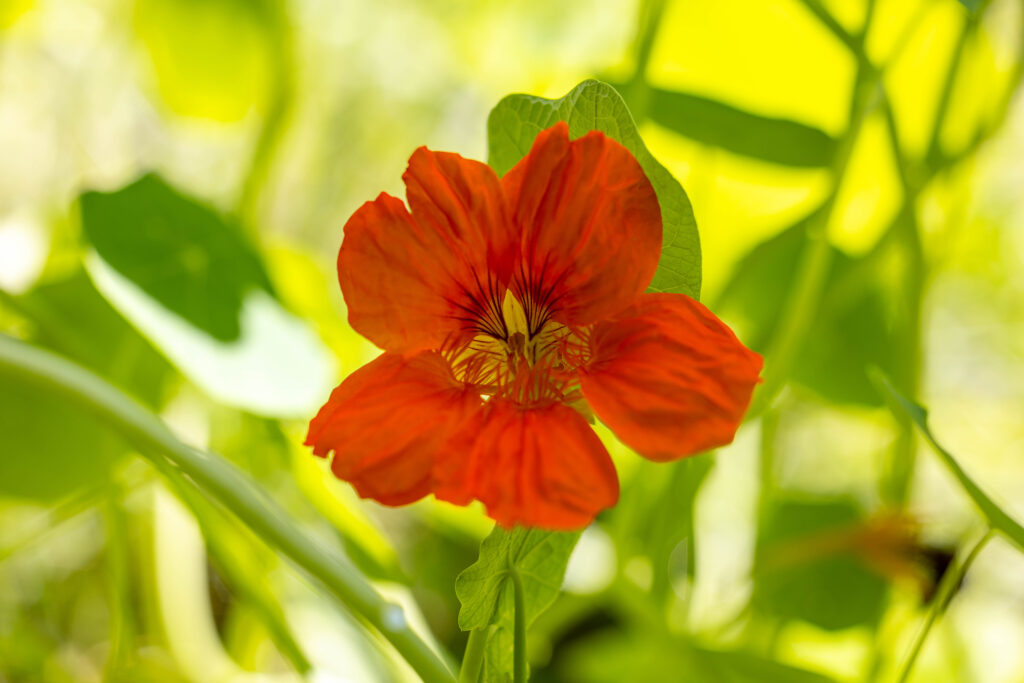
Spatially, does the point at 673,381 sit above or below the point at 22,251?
above

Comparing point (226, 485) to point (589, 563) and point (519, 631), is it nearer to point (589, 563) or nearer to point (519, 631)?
point (519, 631)

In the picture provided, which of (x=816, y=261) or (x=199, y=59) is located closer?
(x=816, y=261)

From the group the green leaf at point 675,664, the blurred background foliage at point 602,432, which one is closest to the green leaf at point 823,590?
the blurred background foliage at point 602,432

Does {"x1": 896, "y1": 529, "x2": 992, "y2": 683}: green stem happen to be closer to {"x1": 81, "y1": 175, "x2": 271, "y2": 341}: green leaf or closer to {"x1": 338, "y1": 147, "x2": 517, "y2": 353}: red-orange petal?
{"x1": 338, "y1": 147, "x2": 517, "y2": 353}: red-orange petal

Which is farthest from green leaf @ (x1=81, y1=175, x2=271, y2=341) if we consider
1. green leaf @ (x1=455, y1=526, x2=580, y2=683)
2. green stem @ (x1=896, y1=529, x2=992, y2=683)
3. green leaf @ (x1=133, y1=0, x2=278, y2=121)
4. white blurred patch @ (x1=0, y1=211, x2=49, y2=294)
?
green stem @ (x1=896, y1=529, x2=992, y2=683)

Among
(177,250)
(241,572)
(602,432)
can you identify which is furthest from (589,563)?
(177,250)

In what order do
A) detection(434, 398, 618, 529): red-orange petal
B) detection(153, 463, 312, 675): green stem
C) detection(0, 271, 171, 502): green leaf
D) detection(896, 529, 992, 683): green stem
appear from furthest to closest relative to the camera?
detection(0, 271, 171, 502): green leaf
detection(153, 463, 312, 675): green stem
detection(896, 529, 992, 683): green stem
detection(434, 398, 618, 529): red-orange petal
